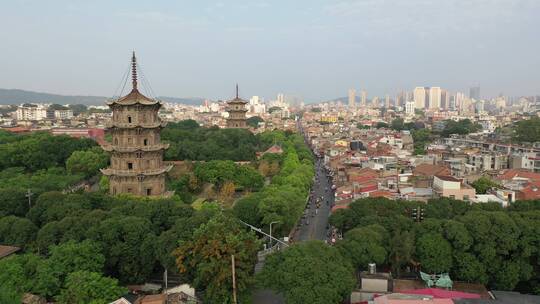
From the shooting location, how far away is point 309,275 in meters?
15.7

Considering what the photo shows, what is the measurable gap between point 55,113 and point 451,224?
117580 millimetres

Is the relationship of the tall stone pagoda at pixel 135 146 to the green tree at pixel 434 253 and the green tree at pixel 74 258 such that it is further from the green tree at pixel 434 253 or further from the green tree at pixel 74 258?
the green tree at pixel 434 253

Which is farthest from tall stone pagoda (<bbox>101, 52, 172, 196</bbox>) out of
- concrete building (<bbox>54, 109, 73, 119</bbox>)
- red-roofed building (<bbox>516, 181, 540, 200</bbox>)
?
concrete building (<bbox>54, 109, 73, 119</bbox>)

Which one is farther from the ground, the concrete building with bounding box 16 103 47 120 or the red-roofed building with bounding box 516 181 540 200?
the concrete building with bounding box 16 103 47 120

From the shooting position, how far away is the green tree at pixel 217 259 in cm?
1617

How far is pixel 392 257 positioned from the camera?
19.8 meters

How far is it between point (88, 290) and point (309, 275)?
26.6 ft

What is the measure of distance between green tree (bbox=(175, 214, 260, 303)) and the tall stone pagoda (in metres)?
13.3

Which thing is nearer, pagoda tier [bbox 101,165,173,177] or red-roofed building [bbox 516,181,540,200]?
pagoda tier [bbox 101,165,173,177]

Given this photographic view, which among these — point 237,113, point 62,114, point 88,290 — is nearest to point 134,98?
point 88,290

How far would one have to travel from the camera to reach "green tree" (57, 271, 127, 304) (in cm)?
1638

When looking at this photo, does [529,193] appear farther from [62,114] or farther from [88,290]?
[62,114]

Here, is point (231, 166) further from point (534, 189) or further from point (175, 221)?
point (534, 189)

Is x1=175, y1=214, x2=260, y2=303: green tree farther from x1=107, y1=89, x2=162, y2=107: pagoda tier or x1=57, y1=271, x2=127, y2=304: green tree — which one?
x1=107, y1=89, x2=162, y2=107: pagoda tier
